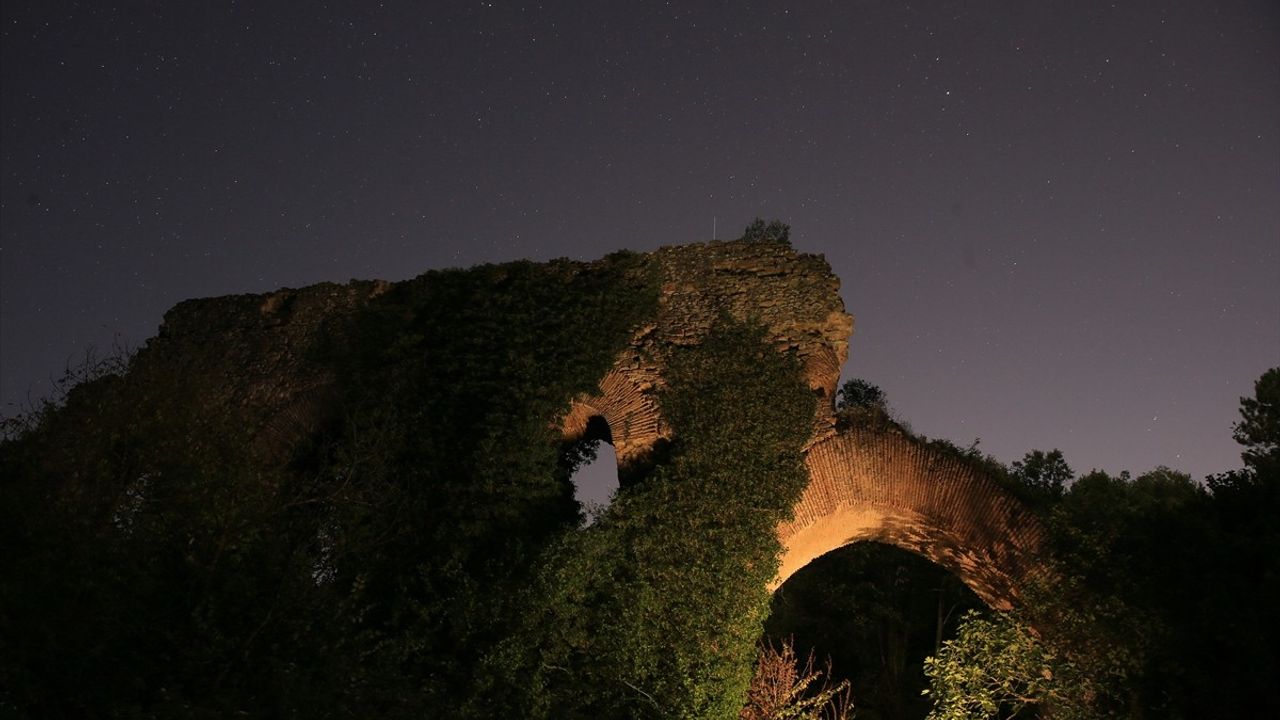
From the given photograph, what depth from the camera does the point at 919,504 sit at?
9117 mm

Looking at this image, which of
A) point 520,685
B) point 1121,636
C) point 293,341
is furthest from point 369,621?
point 1121,636

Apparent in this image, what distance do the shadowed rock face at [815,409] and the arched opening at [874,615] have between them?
10.0 m

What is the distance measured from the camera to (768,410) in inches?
358

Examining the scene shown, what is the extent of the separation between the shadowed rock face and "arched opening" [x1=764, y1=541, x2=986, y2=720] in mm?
10043

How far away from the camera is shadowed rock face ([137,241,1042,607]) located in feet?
29.5

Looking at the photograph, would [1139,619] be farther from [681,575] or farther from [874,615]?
[874,615]

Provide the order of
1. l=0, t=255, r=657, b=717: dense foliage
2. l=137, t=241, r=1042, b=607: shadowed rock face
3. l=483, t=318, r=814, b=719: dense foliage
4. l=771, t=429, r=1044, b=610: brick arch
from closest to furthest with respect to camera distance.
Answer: l=0, t=255, r=657, b=717: dense foliage < l=483, t=318, r=814, b=719: dense foliage < l=771, t=429, r=1044, b=610: brick arch < l=137, t=241, r=1042, b=607: shadowed rock face

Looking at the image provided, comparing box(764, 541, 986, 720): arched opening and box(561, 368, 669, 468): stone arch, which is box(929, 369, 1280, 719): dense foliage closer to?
box(561, 368, 669, 468): stone arch

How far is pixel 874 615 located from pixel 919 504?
37.4 ft

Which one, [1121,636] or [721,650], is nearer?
[1121,636]

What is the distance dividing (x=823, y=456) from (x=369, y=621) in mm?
4894

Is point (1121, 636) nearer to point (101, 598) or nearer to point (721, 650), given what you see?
point (721, 650)

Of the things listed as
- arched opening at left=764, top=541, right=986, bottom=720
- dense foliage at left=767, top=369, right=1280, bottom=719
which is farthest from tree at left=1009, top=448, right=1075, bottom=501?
dense foliage at left=767, top=369, right=1280, bottom=719

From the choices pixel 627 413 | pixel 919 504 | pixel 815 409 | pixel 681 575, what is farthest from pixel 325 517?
pixel 919 504
